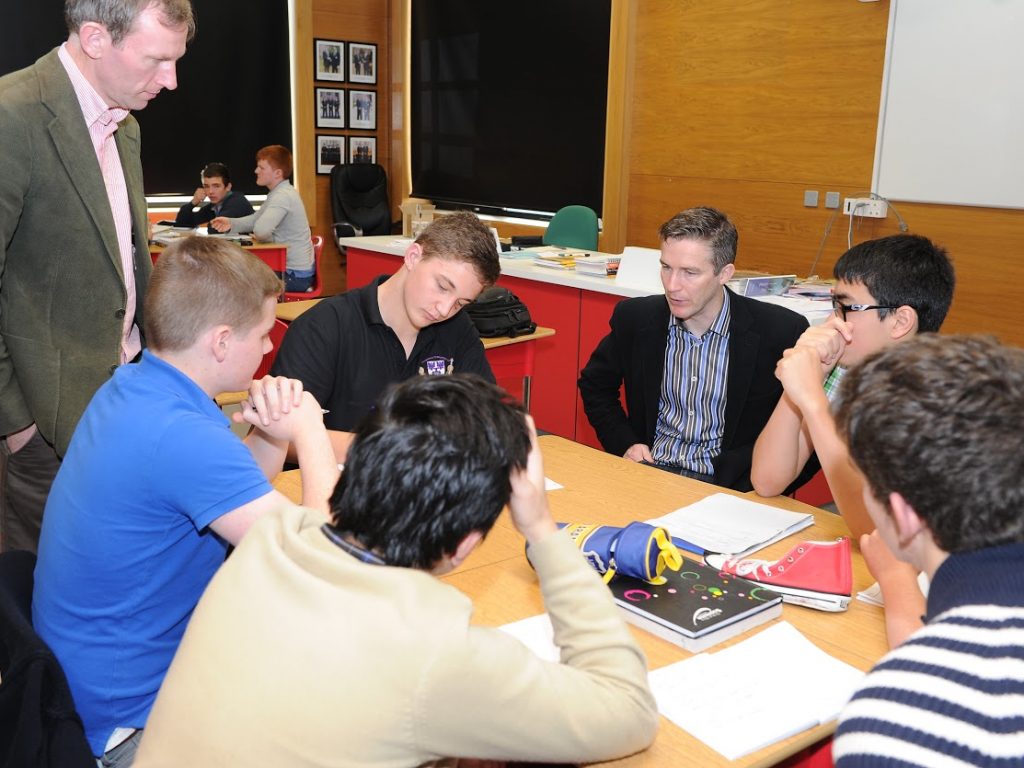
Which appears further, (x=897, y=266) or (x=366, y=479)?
(x=897, y=266)

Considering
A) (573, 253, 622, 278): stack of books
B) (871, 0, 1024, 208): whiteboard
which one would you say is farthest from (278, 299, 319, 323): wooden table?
(871, 0, 1024, 208): whiteboard

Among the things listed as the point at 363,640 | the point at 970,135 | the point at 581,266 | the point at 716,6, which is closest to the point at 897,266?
the point at 363,640

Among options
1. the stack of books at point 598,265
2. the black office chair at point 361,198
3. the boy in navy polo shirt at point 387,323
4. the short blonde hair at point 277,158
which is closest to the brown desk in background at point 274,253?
the short blonde hair at point 277,158

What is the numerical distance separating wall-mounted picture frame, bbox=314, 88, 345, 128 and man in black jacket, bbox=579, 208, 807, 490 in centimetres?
692

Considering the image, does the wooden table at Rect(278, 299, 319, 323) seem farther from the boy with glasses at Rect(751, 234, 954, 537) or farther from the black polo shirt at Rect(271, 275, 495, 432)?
the boy with glasses at Rect(751, 234, 954, 537)

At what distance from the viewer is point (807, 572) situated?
5.54 feet

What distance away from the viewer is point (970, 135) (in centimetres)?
493

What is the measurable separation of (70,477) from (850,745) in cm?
116

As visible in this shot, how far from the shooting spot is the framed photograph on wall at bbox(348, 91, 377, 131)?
9.29 m

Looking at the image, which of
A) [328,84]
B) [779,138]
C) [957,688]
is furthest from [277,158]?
[957,688]

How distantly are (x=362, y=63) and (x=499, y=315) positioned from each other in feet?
19.9

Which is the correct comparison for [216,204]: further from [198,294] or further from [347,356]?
[198,294]

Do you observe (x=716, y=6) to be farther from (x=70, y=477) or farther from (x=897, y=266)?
(x=70, y=477)

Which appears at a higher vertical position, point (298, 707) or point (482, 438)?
point (482, 438)
